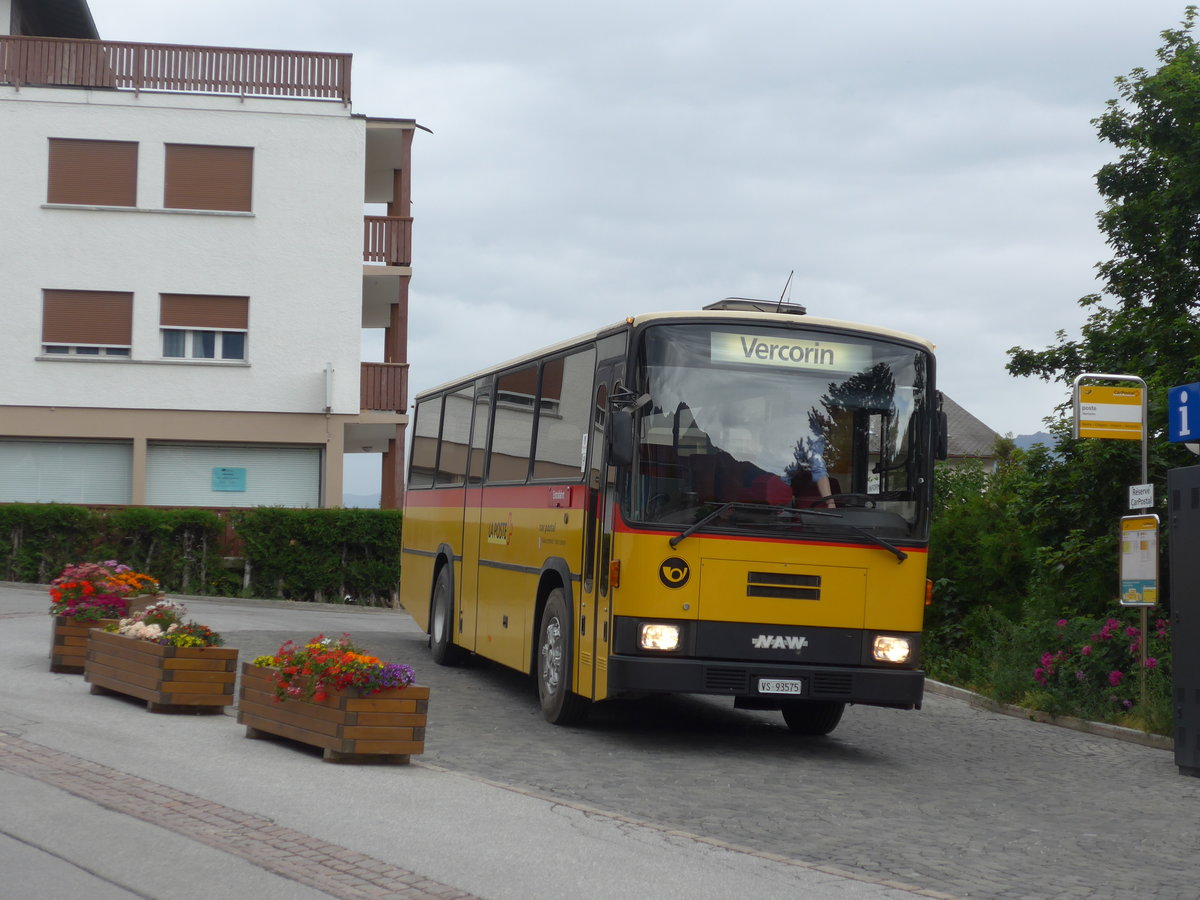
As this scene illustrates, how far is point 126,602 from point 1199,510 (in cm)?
925

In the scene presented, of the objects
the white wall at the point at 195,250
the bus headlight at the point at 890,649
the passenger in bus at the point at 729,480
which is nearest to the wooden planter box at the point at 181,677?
the passenger in bus at the point at 729,480

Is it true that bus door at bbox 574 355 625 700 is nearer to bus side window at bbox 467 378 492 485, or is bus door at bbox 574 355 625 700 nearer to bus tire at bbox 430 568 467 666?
bus side window at bbox 467 378 492 485

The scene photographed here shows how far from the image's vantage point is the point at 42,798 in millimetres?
8234

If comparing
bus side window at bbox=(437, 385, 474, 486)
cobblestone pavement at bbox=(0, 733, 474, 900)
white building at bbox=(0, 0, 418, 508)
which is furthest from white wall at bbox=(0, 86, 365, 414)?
cobblestone pavement at bbox=(0, 733, 474, 900)

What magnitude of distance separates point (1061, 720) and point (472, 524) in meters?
6.06

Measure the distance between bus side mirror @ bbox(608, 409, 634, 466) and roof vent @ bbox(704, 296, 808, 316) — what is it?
152 cm

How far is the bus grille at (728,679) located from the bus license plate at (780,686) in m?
0.11

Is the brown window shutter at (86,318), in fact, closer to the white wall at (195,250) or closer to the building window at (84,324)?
the building window at (84,324)

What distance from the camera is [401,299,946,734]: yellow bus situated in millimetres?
11234

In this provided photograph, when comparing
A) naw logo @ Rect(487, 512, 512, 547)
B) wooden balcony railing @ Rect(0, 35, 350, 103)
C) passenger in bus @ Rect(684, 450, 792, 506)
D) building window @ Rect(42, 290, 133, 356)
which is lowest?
naw logo @ Rect(487, 512, 512, 547)

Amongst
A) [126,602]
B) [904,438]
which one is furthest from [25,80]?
[904,438]

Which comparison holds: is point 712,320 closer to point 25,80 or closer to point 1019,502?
point 1019,502

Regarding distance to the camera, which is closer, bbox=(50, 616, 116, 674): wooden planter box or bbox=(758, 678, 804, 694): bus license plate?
bbox=(758, 678, 804, 694): bus license plate

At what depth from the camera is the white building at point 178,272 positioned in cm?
3077
